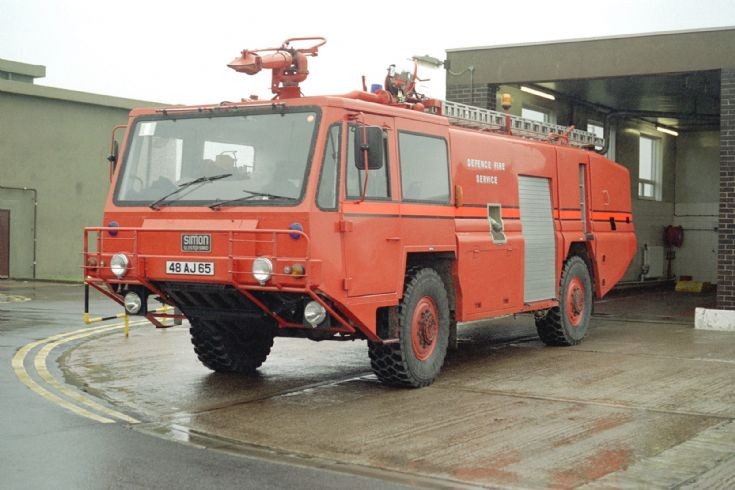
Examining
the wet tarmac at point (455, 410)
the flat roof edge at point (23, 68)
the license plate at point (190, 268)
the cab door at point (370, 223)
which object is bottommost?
the wet tarmac at point (455, 410)

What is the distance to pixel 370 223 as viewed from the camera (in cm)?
949

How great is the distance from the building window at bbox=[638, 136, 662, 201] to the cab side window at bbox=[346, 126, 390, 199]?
1774 cm

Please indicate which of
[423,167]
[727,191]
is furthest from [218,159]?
[727,191]

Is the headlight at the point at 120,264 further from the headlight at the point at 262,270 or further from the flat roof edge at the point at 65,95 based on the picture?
the flat roof edge at the point at 65,95

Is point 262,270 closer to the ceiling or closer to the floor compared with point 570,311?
closer to the ceiling

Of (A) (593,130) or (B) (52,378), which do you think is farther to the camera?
(A) (593,130)

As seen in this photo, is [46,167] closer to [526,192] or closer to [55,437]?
[526,192]

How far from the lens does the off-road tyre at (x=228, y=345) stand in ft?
34.9

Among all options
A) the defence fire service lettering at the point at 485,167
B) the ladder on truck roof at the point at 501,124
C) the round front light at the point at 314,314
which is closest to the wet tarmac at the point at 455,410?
the round front light at the point at 314,314

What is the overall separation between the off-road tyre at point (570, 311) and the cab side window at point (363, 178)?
4.61m

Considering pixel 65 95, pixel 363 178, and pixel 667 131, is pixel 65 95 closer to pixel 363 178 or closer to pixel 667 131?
pixel 667 131

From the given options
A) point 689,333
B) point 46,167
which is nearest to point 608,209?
point 689,333

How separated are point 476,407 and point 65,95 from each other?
929 inches

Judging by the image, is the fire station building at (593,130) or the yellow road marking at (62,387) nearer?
the yellow road marking at (62,387)
